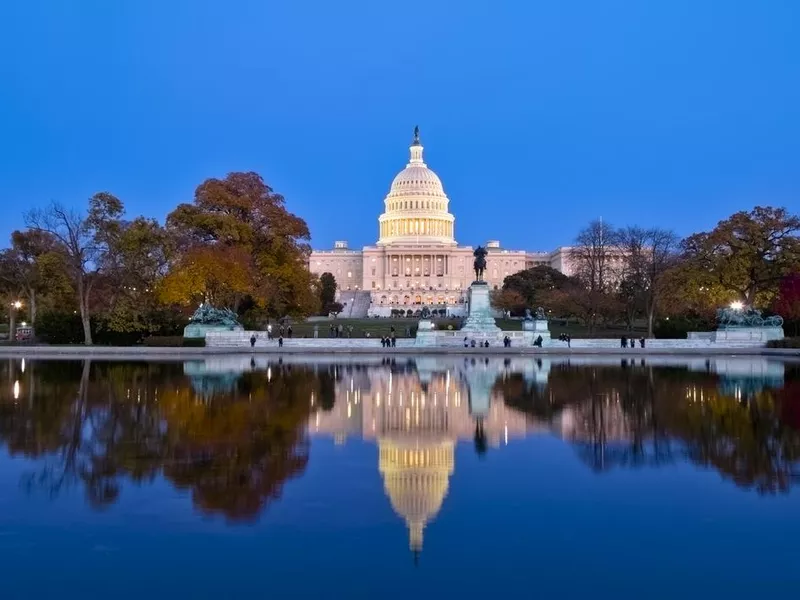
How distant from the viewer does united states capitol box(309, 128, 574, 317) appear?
14650cm

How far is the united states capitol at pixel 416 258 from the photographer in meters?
146

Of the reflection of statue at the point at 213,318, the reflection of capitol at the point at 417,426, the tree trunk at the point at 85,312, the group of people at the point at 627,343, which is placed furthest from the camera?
the reflection of statue at the point at 213,318

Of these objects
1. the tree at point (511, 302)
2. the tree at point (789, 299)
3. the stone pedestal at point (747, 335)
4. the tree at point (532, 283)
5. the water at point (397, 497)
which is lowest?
the water at point (397, 497)

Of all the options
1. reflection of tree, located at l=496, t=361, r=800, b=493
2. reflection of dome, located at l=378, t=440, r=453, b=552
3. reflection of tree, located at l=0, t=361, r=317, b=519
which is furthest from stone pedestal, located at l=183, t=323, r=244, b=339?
reflection of dome, located at l=378, t=440, r=453, b=552

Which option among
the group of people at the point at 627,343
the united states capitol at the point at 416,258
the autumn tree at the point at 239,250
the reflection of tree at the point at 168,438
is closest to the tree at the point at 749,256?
the group of people at the point at 627,343

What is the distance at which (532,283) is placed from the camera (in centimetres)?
9725

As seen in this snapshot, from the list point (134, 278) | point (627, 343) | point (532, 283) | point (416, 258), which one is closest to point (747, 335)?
point (627, 343)

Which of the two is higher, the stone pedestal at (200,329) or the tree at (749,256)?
the tree at (749,256)

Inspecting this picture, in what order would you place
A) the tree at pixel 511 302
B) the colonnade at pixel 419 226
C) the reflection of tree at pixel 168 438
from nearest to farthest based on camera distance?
the reflection of tree at pixel 168 438 < the tree at pixel 511 302 < the colonnade at pixel 419 226

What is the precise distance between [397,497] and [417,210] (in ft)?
471

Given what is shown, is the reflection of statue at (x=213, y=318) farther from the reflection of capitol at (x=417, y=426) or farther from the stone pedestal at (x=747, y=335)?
the stone pedestal at (x=747, y=335)

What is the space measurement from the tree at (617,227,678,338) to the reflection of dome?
44.0 m

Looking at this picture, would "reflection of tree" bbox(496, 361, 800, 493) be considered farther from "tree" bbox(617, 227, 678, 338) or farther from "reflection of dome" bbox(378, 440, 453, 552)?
"tree" bbox(617, 227, 678, 338)

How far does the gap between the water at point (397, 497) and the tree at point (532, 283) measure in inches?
2905
